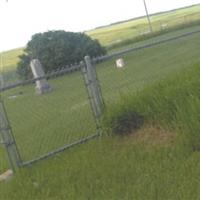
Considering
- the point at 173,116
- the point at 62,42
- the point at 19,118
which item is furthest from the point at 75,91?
the point at 62,42

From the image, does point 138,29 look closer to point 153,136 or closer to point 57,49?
point 57,49

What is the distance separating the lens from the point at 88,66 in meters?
6.46

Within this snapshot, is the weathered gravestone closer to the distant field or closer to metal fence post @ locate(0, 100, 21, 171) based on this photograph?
metal fence post @ locate(0, 100, 21, 171)

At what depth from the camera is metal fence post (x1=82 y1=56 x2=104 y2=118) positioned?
6454 mm

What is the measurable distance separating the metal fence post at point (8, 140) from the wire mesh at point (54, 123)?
55 centimetres

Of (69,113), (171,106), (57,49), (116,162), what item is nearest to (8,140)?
(116,162)

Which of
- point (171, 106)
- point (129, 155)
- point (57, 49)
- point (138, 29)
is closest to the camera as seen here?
point (129, 155)

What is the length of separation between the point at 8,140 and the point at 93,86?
5.09ft

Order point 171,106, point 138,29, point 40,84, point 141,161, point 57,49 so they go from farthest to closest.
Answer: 1. point 138,29
2. point 57,49
3. point 40,84
4. point 171,106
5. point 141,161

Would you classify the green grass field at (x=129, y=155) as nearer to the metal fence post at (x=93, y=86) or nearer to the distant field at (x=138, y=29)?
the metal fence post at (x=93, y=86)

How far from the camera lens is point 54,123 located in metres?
8.30

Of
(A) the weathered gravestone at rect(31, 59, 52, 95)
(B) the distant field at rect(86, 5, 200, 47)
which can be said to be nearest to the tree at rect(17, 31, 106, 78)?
(A) the weathered gravestone at rect(31, 59, 52, 95)

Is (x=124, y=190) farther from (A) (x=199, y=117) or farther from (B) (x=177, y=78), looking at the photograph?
(B) (x=177, y=78)

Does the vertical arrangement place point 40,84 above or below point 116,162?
above
